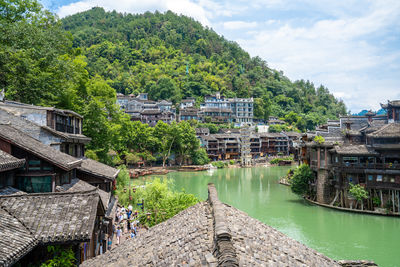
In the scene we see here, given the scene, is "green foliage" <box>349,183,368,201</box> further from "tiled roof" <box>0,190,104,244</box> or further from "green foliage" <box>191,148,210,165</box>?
"green foliage" <box>191,148,210,165</box>

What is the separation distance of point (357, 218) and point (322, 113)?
354 feet

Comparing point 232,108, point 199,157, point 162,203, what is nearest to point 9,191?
point 162,203

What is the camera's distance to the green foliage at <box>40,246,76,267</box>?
753 cm

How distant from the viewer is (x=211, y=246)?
5.65 metres

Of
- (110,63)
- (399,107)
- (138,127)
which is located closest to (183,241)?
(399,107)

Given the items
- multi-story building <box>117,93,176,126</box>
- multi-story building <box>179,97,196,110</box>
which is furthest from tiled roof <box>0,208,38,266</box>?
multi-story building <box>179,97,196,110</box>

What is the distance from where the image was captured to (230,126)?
9569 cm

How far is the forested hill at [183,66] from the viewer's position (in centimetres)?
11294

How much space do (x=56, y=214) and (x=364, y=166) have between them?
2849cm

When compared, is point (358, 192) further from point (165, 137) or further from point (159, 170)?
point (165, 137)

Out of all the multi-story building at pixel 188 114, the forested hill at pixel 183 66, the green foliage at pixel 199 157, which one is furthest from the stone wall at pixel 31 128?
the forested hill at pixel 183 66

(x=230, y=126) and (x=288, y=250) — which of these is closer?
(x=288, y=250)

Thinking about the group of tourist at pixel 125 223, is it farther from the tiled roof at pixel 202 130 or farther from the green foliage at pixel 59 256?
the tiled roof at pixel 202 130

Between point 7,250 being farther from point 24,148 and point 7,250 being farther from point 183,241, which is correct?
point 24,148
